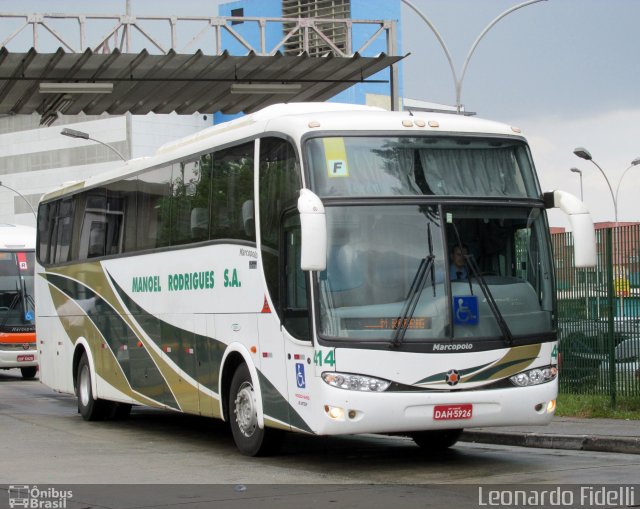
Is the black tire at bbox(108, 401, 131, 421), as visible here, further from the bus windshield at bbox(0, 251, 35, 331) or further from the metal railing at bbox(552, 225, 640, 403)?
the bus windshield at bbox(0, 251, 35, 331)

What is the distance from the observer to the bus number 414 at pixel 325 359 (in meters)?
11.1

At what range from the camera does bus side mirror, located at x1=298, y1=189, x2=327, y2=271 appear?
35.2ft

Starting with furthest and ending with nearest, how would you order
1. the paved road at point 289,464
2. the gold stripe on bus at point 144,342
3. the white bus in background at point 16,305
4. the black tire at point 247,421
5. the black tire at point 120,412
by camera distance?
the white bus in background at point 16,305
the black tire at point 120,412
the gold stripe on bus at point 144,342
the black tire at point 247,421
the paved road at point 289,464

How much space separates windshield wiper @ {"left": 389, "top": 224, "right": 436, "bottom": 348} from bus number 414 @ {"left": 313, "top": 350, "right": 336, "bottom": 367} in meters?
0.55

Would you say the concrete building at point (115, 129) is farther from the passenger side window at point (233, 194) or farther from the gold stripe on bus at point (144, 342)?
the passenger side window at point (233, 194)

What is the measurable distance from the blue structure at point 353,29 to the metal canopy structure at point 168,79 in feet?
182

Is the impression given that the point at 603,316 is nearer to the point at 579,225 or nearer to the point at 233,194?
the point at 579,225

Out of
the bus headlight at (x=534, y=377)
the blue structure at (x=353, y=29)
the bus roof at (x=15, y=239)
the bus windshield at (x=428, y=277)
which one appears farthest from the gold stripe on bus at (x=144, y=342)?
the blue structure at (x=353, y=29)

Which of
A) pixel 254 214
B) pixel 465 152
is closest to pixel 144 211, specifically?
pixel 254 214

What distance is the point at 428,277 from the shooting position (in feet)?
37.1

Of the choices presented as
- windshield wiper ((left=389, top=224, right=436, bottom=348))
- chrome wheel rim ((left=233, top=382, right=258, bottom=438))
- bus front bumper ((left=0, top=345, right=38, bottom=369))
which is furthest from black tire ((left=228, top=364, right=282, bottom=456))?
bus front bumper ((left=0, top=345, right=38, bottom=369))

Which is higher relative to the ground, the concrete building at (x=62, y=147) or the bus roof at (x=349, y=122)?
the concrete building at (x=62, y=147)

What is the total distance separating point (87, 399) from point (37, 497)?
8923 millimetres

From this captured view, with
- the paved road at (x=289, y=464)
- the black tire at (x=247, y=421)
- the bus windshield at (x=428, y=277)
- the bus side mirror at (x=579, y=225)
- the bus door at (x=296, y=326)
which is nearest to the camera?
the paved road at (x=289, y=464)
